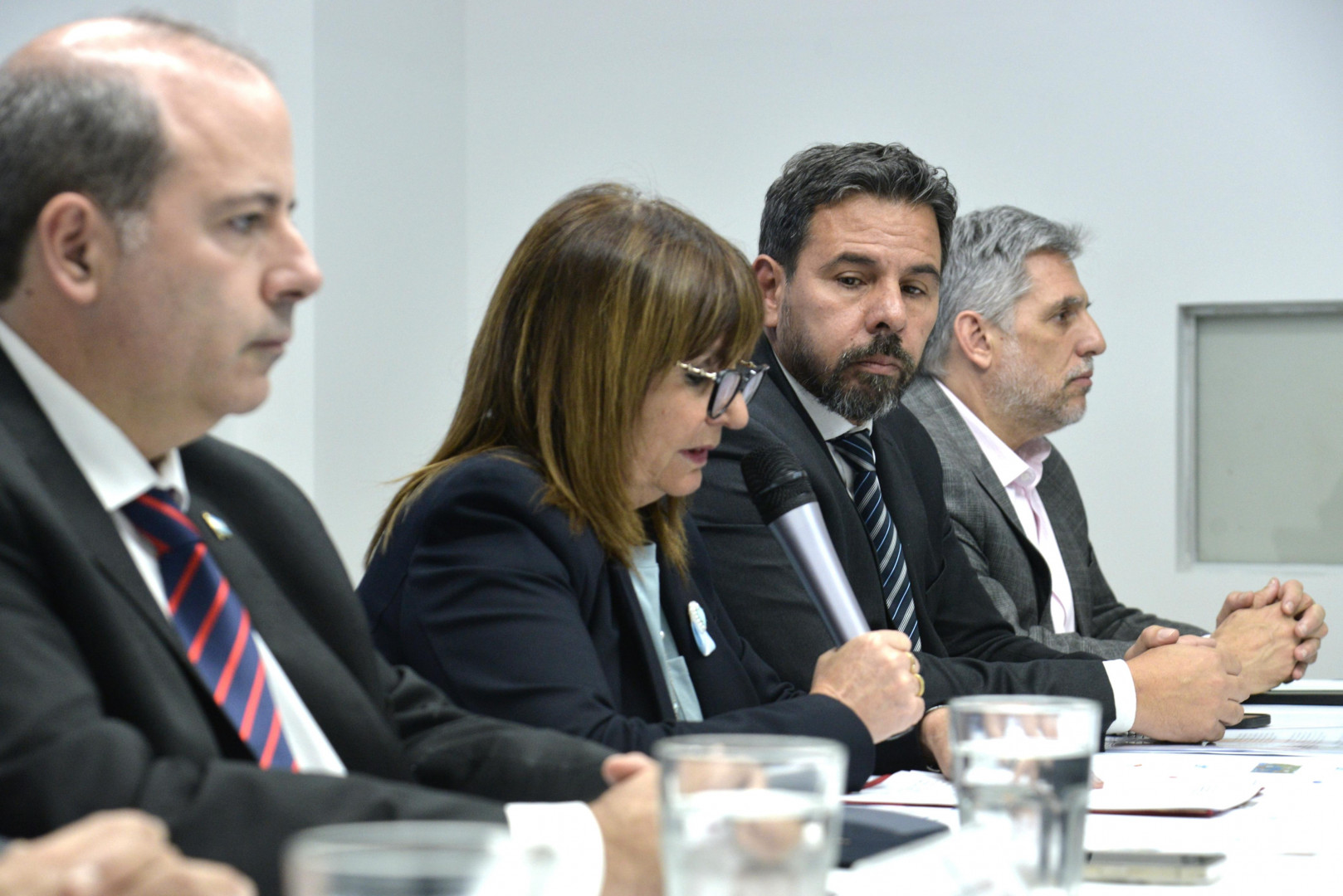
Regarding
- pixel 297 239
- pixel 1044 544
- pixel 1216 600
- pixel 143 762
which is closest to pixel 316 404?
pixel 1044 544

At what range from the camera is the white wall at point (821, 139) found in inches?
177

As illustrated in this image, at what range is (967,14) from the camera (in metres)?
4.78

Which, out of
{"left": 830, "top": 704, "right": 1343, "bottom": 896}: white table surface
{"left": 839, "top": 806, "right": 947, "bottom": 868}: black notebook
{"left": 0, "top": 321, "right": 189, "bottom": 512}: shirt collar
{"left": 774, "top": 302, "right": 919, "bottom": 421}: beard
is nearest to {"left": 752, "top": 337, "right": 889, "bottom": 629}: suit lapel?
{"left": 774, "top": 302, "right": 919, "bottom": 421}: beard

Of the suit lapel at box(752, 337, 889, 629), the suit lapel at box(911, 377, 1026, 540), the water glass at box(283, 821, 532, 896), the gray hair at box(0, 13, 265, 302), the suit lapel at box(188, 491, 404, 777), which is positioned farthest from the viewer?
the suit lapel at box(911, 377, 1026, 540)

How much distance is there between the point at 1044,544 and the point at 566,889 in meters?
2.56

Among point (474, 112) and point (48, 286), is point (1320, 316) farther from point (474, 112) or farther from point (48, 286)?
point (48, 286)

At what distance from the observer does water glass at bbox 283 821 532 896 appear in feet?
1.79

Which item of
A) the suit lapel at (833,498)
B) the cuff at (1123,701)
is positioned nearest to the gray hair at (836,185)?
the suit lapel at (833,498)

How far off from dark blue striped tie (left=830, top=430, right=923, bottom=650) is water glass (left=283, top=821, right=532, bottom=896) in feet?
6.09

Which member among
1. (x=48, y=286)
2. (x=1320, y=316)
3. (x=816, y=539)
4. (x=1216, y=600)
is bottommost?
(x=1216, y=600)

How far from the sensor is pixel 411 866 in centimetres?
55

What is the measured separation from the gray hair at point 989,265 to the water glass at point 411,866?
3016 mm

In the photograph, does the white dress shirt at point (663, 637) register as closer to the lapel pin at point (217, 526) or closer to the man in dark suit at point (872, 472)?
the man in dark suit at point (872, 472)

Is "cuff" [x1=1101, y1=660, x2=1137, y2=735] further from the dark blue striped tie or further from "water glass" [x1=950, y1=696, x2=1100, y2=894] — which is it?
"water glass" [x1=950, y1=696, x2=1100, y2=894]
